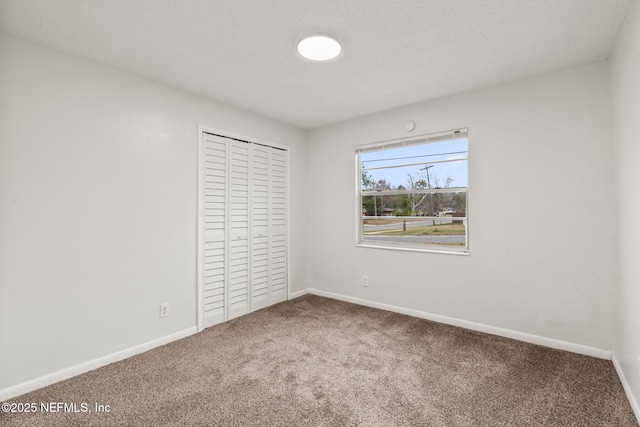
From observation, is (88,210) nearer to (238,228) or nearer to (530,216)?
(238,228)

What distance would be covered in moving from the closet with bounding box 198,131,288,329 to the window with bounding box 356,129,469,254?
3.65ft

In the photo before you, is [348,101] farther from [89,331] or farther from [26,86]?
[89,331]

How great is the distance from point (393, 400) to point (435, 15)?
241 centimetres

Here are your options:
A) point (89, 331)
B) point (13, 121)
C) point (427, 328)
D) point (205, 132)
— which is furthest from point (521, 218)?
point (13, 121)

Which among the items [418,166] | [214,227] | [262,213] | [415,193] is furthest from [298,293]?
[418,166]

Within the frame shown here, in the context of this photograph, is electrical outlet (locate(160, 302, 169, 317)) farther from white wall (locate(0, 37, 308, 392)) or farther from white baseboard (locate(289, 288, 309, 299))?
white baseboard (locate(289, 288, 309, 299))

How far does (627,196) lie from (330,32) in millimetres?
2197

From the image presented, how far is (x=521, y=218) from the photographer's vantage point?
2.74 m

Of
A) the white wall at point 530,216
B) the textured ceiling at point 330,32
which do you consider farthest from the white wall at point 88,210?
the white wall at point 530,216

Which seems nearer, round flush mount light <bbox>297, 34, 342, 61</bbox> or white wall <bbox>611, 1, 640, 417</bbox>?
white wall <bbox>611, 1, 640, 417</bbox>

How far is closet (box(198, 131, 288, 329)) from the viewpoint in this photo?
3143 mm

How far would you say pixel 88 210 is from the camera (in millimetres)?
2328

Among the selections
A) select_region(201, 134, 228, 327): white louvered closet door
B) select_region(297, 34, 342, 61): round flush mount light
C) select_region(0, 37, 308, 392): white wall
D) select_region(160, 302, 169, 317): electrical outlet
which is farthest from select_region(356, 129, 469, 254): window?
select_region(160, 302, 169, 317): electrical outlet

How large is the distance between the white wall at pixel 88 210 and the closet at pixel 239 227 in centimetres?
15
